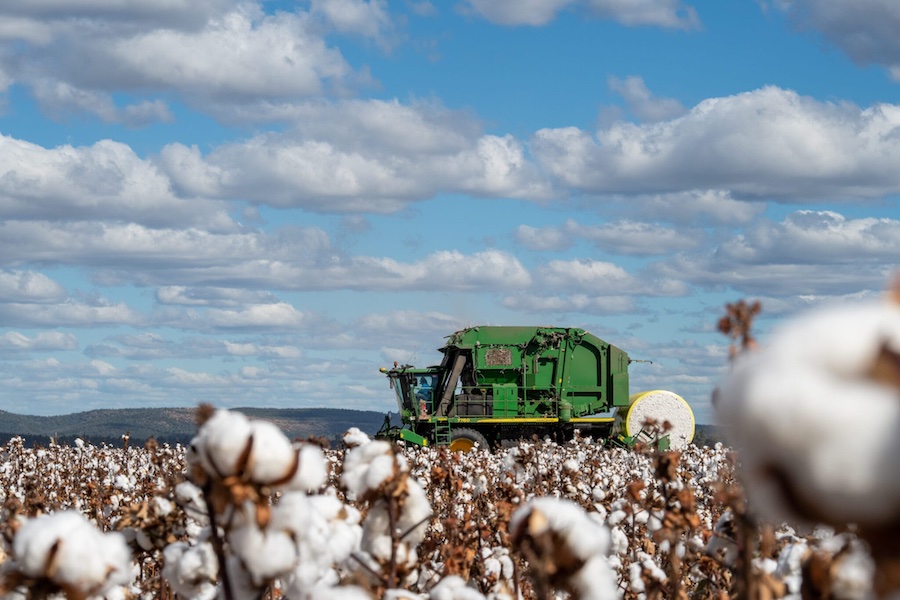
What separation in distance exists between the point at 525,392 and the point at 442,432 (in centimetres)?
293

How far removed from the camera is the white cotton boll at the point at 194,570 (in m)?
2.89

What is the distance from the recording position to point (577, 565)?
2.12 m

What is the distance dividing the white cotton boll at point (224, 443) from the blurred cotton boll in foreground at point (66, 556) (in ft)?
1.15

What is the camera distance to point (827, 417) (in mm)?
1047

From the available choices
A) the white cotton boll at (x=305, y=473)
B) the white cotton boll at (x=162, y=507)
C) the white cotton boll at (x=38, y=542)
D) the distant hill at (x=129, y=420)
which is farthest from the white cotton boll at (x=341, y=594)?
the distant hill at (x=129, y=420)

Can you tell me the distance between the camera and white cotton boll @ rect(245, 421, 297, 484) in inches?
76.8

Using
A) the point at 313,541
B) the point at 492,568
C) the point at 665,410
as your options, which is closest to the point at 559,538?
the point at 313,541

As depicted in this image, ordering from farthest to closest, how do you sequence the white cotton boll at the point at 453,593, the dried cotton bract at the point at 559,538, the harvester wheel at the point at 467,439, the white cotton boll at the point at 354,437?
the harvester wheel at the point at 467,439
the white cotton boll at the point at 354,437
the white cotton boll at the point at 453,593
the dried cotton bract at the point at 559,538

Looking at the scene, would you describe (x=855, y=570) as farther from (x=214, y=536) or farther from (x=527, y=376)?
(x=527, y=376)

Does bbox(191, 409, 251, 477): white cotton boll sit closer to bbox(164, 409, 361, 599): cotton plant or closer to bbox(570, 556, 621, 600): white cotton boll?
bbox(164, 409, 361, 599): cotton plant

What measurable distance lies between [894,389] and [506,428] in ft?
102

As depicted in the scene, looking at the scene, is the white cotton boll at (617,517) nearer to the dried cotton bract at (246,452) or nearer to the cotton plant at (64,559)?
the cotton plant at (64,559)

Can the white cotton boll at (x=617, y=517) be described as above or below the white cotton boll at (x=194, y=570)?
below

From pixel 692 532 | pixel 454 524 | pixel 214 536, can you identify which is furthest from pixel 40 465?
pixel 214 536
